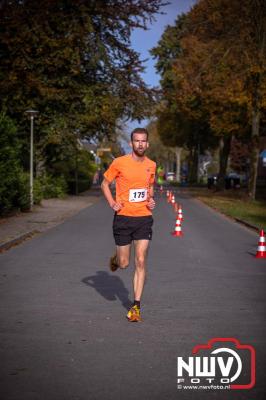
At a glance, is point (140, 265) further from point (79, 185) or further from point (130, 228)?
point (79, 185)

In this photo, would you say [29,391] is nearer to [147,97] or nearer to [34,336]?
[34,336]

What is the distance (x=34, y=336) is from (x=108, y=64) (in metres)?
31.2

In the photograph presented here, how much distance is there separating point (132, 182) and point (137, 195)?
0.15 meters

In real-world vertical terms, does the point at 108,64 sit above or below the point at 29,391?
above

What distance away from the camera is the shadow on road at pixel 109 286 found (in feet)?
29.5

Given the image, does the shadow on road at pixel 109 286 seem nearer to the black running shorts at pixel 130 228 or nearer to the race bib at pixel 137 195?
the black running shorts at pixel 130 228

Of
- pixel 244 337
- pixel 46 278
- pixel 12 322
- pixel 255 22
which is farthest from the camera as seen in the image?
pixel 255 22

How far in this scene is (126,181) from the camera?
7.60m

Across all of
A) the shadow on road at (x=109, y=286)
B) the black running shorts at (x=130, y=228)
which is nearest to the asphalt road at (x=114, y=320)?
the shadow on road at (x=109, y=286)

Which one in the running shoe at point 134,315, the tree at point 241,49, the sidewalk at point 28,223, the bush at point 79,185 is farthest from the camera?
the bush at point 79,185

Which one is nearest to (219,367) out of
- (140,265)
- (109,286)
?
(140,265)

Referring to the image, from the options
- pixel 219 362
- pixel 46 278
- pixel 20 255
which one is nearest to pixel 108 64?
pixel 20 255

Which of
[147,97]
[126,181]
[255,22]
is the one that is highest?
[255,22]

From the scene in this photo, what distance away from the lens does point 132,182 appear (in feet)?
24.9
